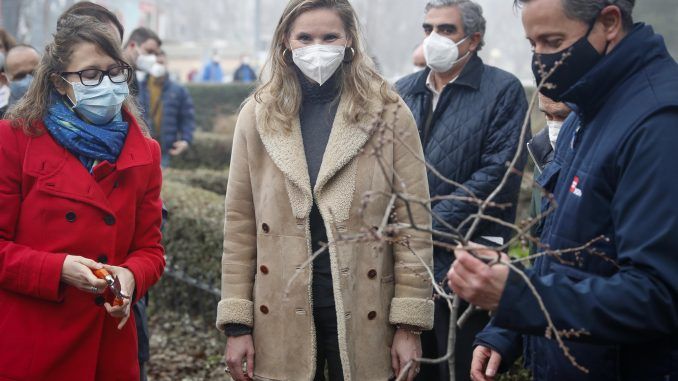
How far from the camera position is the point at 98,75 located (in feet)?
10.9

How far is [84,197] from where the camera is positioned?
316 cm

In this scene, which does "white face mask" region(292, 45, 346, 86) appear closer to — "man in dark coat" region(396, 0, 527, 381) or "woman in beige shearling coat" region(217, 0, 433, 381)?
"woman in beige shearling coat" region(217, 0, 433, 381)

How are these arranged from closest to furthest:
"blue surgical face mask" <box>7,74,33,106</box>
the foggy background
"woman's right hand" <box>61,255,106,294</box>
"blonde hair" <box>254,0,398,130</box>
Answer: "woman's right hand" <box>61,255,106,294</box>
"blonde hair" <box>254,0,398,130</box>
"blue surgical face mask" <box>7,74,33,106</box>
the foggy background

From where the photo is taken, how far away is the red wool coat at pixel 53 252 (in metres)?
3.06

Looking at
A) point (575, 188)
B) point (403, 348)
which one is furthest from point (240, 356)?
point (575, 188)

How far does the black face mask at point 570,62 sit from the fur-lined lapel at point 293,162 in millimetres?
1043

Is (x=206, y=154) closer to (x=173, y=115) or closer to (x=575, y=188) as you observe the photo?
(x=173, y=115)

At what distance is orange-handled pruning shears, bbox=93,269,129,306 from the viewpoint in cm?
306

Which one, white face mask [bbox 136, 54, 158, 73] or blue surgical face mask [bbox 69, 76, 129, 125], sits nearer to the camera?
blue surgical face mask [bbox 69, 76, 129, 125]

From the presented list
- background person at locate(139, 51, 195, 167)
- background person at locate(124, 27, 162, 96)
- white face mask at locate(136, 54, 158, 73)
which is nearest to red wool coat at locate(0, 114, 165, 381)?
background person at locate(124, 27, 162, 96)

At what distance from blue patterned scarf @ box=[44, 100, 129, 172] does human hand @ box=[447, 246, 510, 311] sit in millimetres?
1686

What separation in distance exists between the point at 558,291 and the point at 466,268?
0.81ft

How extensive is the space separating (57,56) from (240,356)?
139 cm

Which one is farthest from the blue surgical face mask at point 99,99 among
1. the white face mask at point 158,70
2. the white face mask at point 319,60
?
the white face mask at point 158,70
